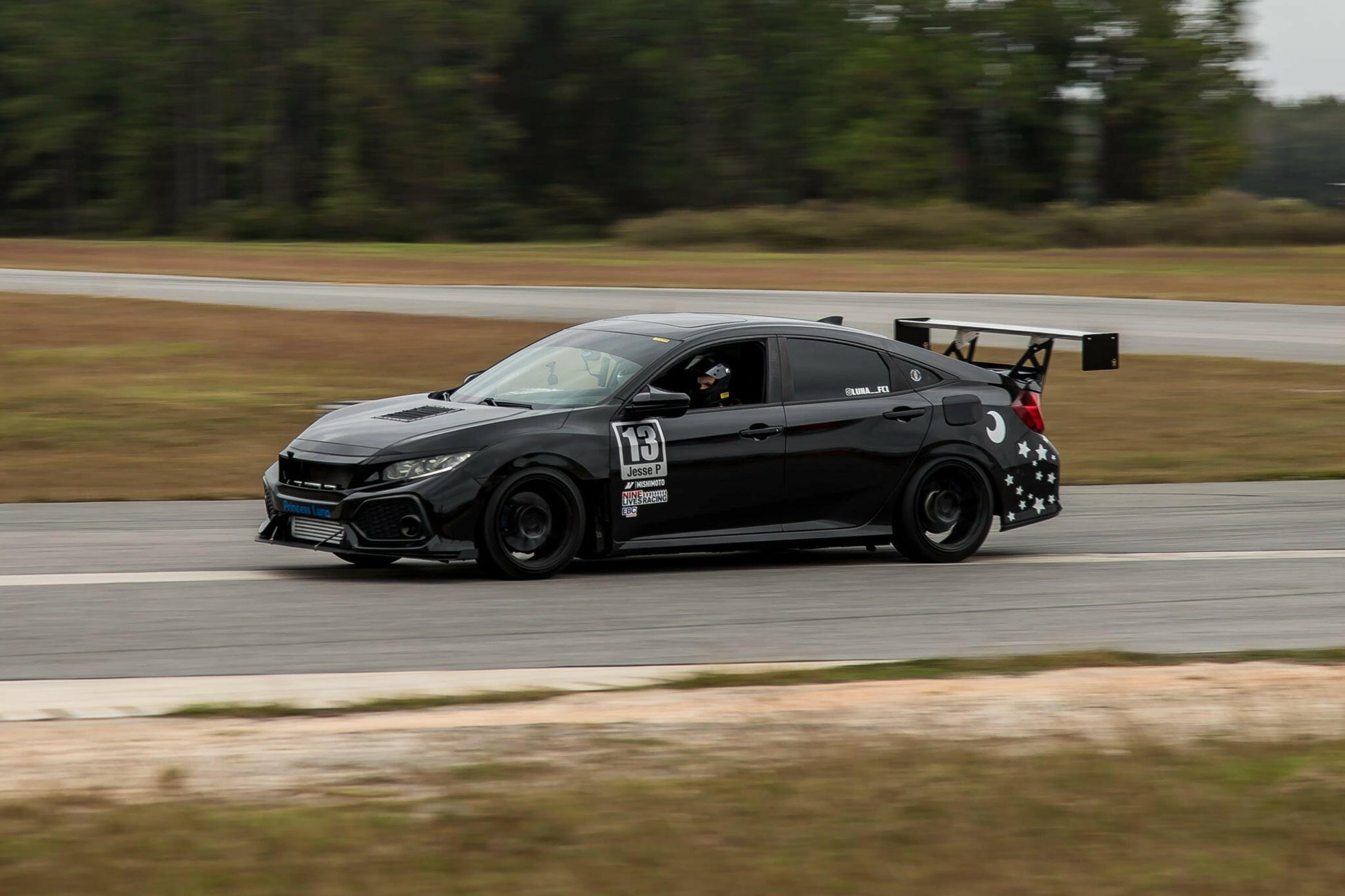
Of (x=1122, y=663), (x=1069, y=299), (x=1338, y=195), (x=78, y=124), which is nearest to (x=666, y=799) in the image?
(x=1122, y=663)

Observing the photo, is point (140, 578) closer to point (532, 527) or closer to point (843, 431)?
point (532, 527)

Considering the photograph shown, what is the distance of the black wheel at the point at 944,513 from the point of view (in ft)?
34.8

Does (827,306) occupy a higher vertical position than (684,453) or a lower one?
higher

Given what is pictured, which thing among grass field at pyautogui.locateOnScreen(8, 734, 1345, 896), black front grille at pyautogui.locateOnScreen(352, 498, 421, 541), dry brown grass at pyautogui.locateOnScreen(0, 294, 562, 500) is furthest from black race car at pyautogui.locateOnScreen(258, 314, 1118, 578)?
dry brown grass at pyautogui.locateOnScreen(0, 294, 562, 500)

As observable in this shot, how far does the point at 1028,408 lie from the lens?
36.3 feet

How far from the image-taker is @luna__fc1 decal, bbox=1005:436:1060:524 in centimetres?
1091

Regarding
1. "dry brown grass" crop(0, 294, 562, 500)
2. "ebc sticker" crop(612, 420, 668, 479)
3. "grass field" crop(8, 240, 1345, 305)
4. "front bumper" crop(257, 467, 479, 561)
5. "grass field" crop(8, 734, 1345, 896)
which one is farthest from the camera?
"grass field" crop(8, 240, 1345, 305)

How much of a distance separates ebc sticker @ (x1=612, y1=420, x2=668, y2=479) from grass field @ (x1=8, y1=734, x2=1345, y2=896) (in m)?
3.78

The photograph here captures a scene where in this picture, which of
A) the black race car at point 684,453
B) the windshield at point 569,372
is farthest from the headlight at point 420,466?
the windshield at point 569,372

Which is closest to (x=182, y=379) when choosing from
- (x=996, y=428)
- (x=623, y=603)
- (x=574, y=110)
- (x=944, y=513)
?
(x=944, y=513)

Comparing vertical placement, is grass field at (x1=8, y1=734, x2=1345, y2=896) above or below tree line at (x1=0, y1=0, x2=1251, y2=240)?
below

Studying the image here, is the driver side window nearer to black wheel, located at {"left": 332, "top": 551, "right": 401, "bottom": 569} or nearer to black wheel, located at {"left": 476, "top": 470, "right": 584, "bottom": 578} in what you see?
black wheel, located at {"left": 476, "top": 470, "right": 584, "bottom": 578}

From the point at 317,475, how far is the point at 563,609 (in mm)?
1600

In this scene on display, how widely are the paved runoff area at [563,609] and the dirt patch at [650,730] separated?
53cm
